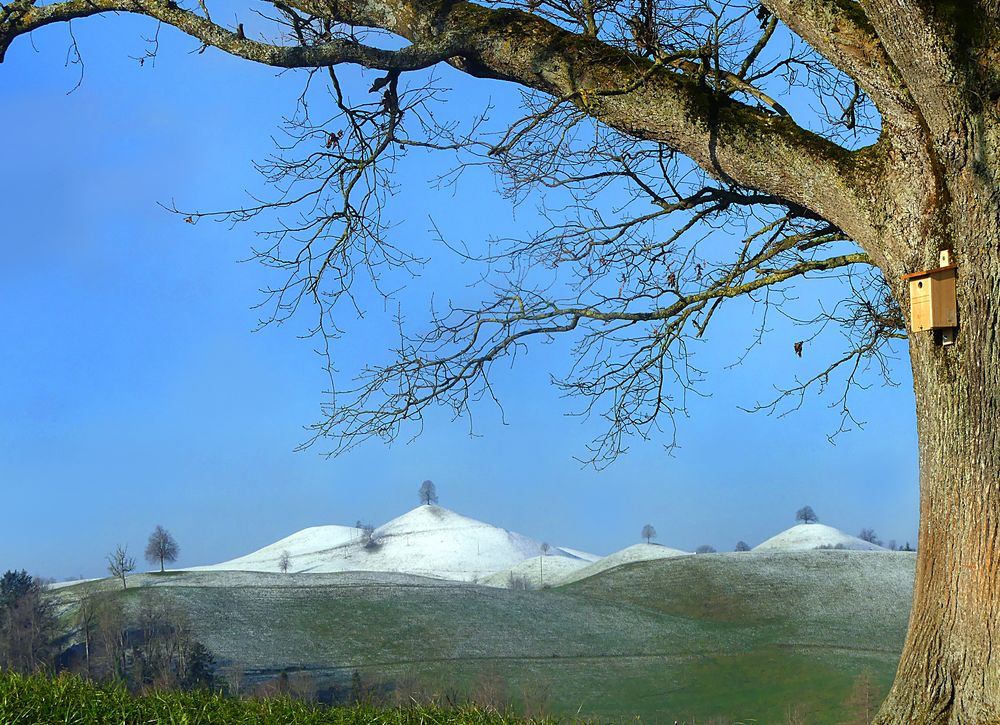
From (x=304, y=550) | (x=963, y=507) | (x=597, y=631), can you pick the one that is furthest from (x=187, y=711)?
(x=304, y=550)

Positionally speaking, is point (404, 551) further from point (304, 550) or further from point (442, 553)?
point (304, 550)

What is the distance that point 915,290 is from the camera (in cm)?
601

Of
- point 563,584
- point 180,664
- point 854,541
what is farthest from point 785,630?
point 180,664

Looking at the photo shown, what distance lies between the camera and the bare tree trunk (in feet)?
18.5

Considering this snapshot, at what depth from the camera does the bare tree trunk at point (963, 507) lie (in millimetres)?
5633

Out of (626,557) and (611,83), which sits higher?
(611,83)

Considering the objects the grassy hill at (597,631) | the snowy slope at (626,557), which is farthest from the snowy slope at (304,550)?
the snowy slope at (626,557)

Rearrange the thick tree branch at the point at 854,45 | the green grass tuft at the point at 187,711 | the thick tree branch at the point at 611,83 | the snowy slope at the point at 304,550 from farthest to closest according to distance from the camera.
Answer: the snowy slope at the point at 304,550
the thick tree branch at the point at 611,83
the thick tree branch at the point at 854,45
the green grass tuft at the point at 187,711

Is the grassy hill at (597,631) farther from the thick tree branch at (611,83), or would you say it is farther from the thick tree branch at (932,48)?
the thick tree branch at (932,48)

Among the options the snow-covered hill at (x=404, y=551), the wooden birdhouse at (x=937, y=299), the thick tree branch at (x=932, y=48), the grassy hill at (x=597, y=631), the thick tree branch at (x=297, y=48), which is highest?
the thick tree branch at (x=297, y=48)

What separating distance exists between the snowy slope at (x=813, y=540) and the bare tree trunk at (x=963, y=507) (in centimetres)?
2457

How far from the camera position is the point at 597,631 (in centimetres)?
2198

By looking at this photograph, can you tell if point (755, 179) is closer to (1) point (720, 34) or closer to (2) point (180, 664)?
(1) point (720, 34)

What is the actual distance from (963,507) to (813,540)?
2677 cm
